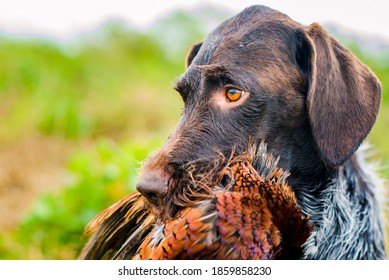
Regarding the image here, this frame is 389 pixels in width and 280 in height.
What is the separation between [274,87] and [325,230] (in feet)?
2.81

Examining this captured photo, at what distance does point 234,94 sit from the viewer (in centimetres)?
340

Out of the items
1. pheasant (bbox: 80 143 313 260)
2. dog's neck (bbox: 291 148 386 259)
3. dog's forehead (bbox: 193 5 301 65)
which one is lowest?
dog's neck (bbox: 291 148 386 259)

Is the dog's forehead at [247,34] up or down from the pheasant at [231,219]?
up

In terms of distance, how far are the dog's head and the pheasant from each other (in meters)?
0.17

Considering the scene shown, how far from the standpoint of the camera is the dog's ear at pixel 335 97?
3388 mm

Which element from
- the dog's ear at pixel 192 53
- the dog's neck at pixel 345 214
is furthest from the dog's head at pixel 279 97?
the dog's ear at pixel 192 53

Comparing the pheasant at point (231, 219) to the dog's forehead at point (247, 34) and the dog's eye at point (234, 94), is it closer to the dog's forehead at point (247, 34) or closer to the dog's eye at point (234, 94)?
the dog's eye at point (234, 94)

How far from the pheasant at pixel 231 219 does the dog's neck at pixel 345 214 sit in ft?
1.19

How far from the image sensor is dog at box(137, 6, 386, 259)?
337 centimetres

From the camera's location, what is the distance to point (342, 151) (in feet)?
11.1

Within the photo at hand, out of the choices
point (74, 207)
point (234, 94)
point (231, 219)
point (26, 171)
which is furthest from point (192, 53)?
point (26, 171)

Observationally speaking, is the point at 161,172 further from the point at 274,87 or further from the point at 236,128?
the point at 274,87

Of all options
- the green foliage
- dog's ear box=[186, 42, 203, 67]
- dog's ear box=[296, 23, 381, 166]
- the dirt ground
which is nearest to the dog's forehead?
dog's ear box=[296, 23, 381, 166]

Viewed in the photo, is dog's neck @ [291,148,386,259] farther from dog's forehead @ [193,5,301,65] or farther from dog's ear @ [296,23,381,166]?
dog's forehead @ [193,5,301,65]
